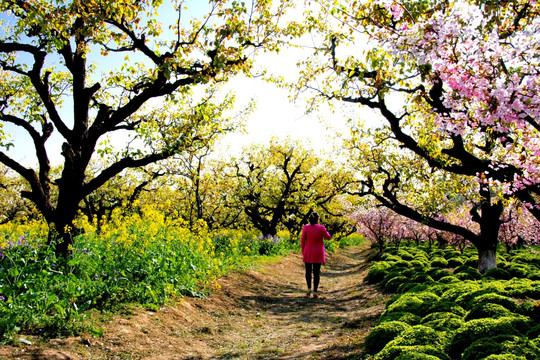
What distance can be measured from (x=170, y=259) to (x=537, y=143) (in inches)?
253

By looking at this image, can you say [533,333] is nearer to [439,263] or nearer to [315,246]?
[315,246]

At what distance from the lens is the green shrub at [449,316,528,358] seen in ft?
14.3

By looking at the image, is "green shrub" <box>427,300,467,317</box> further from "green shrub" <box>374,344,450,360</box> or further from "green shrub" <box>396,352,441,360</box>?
"green shrub" <box>396,352,441,360</box>

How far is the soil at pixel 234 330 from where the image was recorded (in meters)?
4.52

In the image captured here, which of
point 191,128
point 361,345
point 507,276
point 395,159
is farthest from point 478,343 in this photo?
point 395,159

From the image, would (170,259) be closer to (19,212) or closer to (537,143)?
(537,143)

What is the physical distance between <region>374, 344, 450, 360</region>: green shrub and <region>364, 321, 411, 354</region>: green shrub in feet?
1.89

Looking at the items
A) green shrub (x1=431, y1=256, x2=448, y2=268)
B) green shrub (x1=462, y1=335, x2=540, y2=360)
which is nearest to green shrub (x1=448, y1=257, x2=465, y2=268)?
green shrub (x1=431, y1=256, x2=448, y2=268)

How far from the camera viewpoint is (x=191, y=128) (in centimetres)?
819

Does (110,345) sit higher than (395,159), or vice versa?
(395,159)

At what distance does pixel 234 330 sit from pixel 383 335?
298 centimetres

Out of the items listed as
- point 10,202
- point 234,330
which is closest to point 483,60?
point 234,330

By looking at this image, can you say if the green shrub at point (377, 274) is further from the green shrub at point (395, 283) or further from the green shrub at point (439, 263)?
the green shrub at point (439, 263)

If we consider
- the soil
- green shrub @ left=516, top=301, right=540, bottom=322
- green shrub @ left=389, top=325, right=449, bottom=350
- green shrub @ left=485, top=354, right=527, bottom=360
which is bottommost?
the soil
